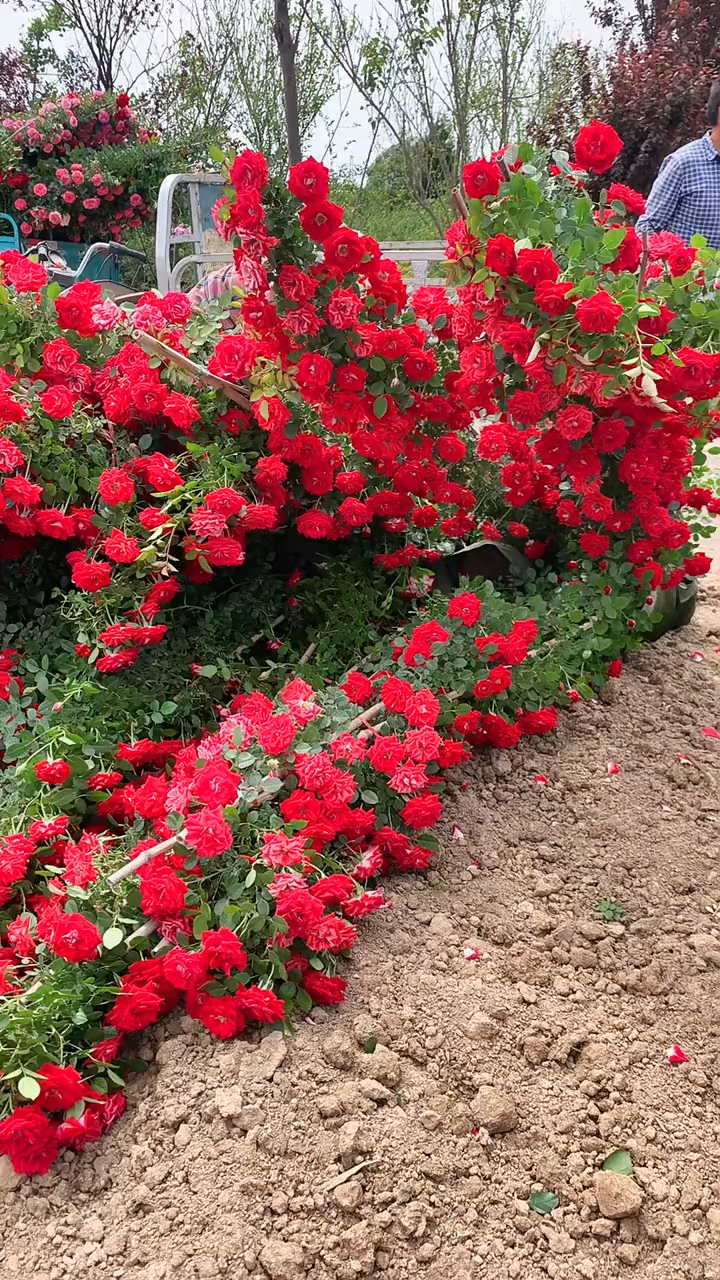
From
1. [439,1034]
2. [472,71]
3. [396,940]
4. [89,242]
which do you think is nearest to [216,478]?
[396,940]

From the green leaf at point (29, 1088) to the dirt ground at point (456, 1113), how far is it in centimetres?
18

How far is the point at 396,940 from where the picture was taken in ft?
6.40

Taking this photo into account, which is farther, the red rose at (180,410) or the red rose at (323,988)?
the red rose at (180,410)

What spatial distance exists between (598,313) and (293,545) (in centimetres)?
118

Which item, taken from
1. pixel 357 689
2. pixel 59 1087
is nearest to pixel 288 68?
pixel 357 689

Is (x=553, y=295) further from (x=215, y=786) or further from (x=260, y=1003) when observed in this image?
(x=260, y=1003)

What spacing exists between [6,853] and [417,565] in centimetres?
151

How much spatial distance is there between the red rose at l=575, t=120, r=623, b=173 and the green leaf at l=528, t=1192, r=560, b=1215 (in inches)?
88.9

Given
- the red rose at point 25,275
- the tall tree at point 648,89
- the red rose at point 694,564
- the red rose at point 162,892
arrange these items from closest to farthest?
the red rose at point 162,892, the red rose at point 25,275, the red rose at point 694,564, the tall tree at point 648,89


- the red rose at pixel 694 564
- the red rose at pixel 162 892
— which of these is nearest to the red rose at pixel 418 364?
the red rose at pixel 694 564

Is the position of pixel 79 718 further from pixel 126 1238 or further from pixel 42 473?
pixel 126 1238

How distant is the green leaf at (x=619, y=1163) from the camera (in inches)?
61.7

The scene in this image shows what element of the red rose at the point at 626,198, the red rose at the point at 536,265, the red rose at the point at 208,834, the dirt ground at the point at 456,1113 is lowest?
the dirt ground at the point at 456,1113

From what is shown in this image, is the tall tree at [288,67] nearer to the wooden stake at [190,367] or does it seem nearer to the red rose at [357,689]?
the wooden stake at [190,367]
